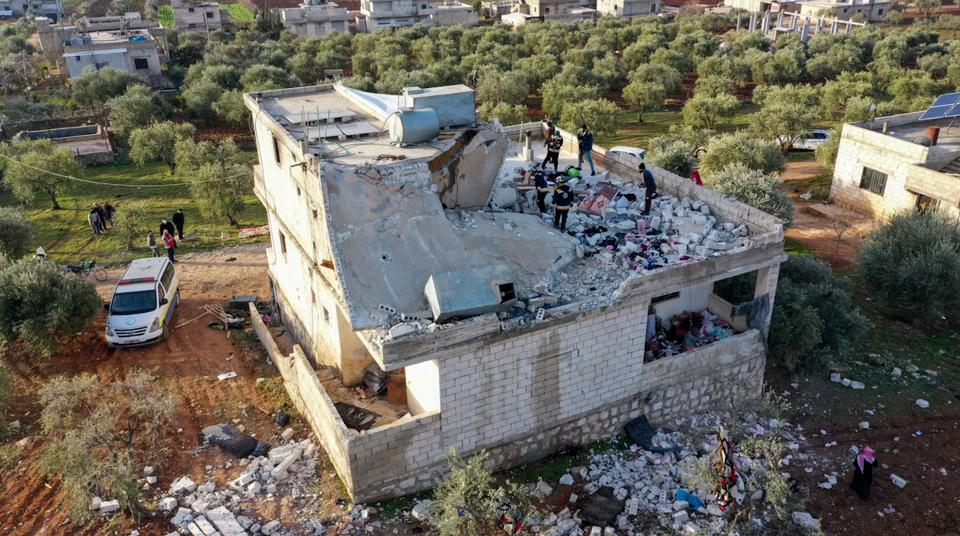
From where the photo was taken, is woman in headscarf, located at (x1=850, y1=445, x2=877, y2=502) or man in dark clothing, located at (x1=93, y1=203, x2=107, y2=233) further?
man in dark clothing, located at (x1=93, y1=203, x2=107, y2=233)

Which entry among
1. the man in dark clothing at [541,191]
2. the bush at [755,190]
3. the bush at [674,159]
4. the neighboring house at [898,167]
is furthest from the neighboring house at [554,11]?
the man in dark clothing at [541,191]

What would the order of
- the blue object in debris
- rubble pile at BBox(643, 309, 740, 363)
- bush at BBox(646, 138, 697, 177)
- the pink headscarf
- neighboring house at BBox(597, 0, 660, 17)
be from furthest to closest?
neighboring house at BBox(597, 0, 660, 17), bush at BBox(646, 138, 697, 177), rubble pile at BBox(643, 309, 740, 363), the pink headscarf, the blue object in debris

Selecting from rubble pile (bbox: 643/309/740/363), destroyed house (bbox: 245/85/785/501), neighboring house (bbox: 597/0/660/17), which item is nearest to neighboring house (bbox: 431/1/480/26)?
neighboring house (bbox: 597/0/660/17)

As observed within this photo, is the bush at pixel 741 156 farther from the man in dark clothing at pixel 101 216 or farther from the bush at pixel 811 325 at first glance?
the man in dark clothing at pixel 101 216

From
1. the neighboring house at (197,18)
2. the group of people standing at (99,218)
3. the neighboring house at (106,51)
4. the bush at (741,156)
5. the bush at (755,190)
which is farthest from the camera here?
the neighboring house at (197,18)

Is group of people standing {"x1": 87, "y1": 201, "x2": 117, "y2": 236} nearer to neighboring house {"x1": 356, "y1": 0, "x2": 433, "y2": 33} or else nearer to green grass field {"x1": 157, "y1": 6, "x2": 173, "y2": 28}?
neighboring house {"x1": 356, "y1": 0, "x2": 433, "y2": 33}

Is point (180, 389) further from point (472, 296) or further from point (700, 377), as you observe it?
point (700, 377)
